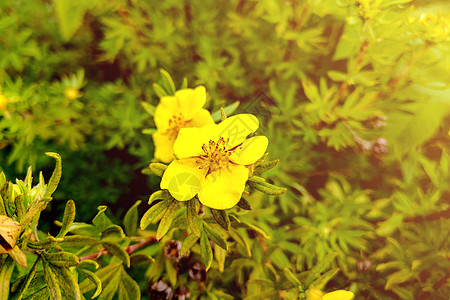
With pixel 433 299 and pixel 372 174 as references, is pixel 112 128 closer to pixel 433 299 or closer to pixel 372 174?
pixel 372 174

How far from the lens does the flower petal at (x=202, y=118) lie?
0.98m

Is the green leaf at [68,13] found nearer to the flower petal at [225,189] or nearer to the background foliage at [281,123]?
the background foliage at [281,123]

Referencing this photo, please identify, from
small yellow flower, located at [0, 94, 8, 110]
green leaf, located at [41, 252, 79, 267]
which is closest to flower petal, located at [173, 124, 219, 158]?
green leaf, located at [41, 252, 79, 267]

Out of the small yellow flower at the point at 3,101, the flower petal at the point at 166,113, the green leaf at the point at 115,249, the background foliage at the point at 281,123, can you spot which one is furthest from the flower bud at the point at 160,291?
the small yellow flower at the point at 3,101

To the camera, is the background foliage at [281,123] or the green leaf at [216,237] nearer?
the green leaf at [216,237]

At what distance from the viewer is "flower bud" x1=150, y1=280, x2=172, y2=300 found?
3.38 feet

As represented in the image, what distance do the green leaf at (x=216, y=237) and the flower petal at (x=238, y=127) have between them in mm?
247

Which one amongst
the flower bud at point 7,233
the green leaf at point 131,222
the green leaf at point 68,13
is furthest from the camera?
the green leaf at point 68,13

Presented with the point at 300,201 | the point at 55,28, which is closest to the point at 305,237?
the point at 300,201

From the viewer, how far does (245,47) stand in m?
1.98

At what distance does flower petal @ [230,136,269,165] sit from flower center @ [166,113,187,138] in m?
0.30

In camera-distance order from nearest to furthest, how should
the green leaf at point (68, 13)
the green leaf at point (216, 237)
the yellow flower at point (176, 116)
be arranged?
the green leaf at point (216, 237) → the yellow flower at point (176, 116) → the green leaf at point (68, 13)

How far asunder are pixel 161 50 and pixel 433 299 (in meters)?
1.75

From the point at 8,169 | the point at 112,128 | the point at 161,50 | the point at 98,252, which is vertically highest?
the point at 161,50
